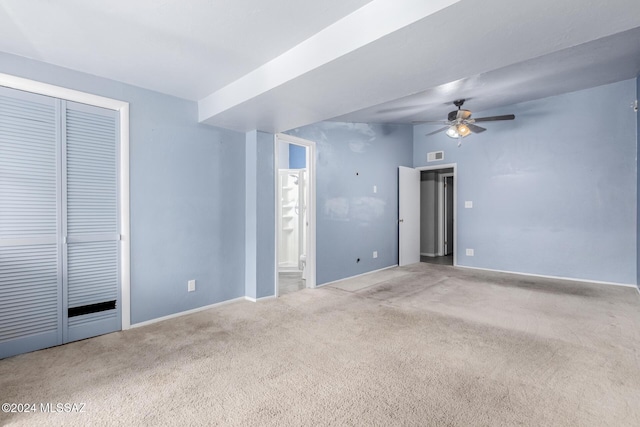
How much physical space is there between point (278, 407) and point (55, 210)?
234 centimetres

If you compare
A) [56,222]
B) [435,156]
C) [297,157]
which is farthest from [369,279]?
[56,222]

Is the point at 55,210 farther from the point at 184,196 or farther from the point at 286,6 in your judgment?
the point at 286,6

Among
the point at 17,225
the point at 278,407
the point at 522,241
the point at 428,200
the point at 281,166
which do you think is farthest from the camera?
the point at 428,200

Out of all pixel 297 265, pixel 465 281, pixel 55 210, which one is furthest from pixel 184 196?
pixel 465 281

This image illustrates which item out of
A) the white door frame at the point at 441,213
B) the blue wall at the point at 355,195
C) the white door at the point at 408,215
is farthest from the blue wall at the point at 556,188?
the white door frame at the point at 441,213

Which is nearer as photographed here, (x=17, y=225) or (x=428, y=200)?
(x=17, y=225)

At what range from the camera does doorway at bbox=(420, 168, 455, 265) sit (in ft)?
24.4

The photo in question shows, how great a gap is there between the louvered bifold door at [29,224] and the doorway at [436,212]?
674cm

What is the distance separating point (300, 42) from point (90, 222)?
2316 millimetres

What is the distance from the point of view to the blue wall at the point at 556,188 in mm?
4367

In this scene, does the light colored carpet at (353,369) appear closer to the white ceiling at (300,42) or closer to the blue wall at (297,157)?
the white ceiling at (300,42)

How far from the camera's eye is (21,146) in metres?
2.35

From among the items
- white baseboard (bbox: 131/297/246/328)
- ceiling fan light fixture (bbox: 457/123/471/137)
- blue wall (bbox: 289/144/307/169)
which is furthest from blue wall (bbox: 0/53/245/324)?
ceiling fan light fixture (bbox: 457/123/471/137)

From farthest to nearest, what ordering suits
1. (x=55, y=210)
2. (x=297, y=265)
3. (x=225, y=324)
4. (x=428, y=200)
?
(x=428, y=200) → (x=297, y=265) → (x=225, y=324) → (x=55, y=210)
